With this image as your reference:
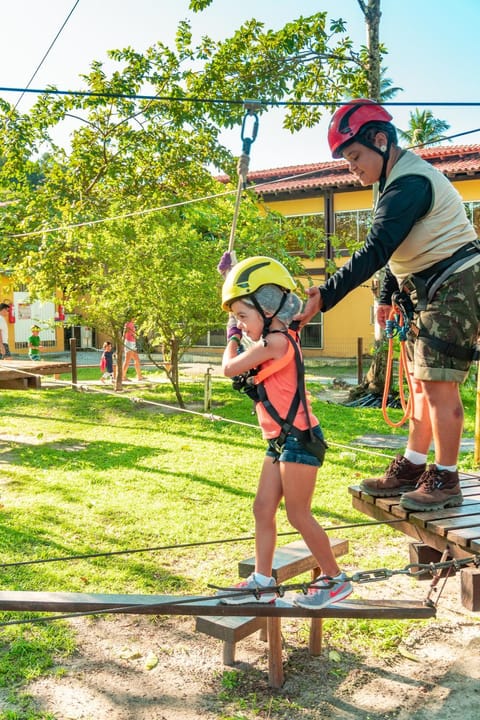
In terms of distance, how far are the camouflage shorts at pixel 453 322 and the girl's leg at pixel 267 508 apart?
0.84 meters

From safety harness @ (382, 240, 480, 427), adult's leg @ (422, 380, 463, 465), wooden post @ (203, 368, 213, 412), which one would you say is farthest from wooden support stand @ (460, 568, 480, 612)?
wooden post @ (203, 368, 213, 412)

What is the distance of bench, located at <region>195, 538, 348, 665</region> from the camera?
373 centimetres

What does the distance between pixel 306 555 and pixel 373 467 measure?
4320 millimetres

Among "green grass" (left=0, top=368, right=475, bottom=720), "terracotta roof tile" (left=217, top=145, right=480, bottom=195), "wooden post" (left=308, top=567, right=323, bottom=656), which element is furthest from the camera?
"terracotta roof tile" (left=217, top=145, right=480, bottom=195)

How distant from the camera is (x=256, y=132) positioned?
385 cm

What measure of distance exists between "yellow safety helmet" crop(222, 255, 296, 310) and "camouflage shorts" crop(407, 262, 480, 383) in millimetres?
721

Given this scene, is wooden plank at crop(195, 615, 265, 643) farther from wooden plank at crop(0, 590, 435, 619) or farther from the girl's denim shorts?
the girl's denim shorts

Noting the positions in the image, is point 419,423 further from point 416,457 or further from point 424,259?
point 424,259

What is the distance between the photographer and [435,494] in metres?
3.43

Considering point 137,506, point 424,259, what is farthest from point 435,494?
point 137,506

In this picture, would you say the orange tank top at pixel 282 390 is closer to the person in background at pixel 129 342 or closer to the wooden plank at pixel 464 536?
the wooden plank at pixel 464 536

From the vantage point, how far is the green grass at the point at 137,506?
4.45 meters

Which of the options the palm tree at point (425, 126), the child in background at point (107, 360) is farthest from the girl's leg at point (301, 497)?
the palm tree at point (425, 126)

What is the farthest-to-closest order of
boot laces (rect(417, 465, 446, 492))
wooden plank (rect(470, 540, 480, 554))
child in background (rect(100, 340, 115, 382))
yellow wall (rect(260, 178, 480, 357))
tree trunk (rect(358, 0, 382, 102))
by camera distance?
yellow wall (rect(260, 178, 480, 357))
child in background (rect(100, 340, 115, 382))
tree trunk (rect(358, 0, 382, 102))
boot laces (rect(417, 465, 446, 492))
wooden plank (rect(470, 540, 480, 554))
